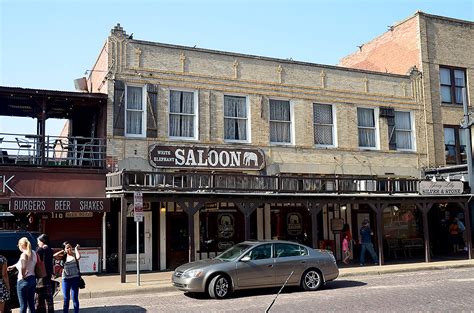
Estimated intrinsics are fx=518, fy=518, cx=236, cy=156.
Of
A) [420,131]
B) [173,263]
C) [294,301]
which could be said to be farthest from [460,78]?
[294,301]

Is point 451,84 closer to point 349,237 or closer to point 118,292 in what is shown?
point 349,237

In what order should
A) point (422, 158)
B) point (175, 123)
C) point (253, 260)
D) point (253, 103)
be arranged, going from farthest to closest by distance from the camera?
point (422, 158) → point (253, 103) → point (175, 123) → point (253, 260)

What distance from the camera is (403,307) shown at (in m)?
10.9

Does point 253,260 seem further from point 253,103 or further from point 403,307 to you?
point 253,103

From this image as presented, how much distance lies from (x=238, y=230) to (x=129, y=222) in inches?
178

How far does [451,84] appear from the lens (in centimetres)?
2609

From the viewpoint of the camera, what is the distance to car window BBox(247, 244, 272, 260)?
13.4m

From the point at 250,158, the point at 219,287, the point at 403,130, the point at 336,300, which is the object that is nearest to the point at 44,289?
the point at 219,287

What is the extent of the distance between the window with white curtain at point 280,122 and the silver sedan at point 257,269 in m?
8.34

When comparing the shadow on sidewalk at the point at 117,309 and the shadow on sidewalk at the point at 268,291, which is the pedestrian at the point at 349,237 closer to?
the shadow on sidewalk at the point at 268,291

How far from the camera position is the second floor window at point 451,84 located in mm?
25906

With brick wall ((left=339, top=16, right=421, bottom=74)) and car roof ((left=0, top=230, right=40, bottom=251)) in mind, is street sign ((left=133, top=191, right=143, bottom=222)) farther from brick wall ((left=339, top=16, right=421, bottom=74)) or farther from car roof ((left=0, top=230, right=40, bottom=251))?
brick wall ((left=339, top=16, right=421, bottom=74))

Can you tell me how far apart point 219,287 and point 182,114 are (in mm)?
9160

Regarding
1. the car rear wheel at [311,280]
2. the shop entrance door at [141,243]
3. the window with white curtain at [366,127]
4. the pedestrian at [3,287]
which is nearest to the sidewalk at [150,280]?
the shop entrance door at [141,243]
